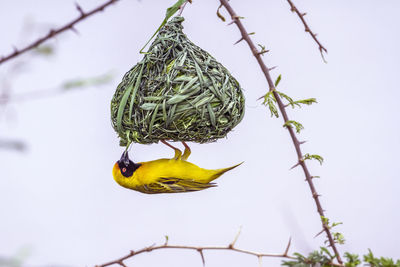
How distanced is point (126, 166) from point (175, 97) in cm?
31

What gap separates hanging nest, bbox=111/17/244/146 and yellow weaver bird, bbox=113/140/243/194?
96mm

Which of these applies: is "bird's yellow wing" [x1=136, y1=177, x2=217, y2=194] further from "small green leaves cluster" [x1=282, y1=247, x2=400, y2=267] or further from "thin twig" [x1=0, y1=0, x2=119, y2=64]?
"thin twig" [x1=0, y1=0, x2=119, y2=64]

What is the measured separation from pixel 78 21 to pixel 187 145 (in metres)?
1.07

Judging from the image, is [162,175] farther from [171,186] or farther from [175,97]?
[175,97]

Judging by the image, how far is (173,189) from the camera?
1477 millimetres

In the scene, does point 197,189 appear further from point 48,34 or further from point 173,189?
point 48,34

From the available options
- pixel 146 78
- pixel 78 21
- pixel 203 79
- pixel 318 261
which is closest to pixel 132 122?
pixel 146 78

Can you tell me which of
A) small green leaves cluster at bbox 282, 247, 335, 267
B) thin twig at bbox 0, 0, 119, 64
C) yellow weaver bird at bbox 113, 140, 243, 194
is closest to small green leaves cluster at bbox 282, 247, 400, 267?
small green leaves cluster at bbox 282, 247, 335, 267

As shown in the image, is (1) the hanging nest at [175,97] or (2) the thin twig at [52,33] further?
(1) the hanging nest at [175,97]

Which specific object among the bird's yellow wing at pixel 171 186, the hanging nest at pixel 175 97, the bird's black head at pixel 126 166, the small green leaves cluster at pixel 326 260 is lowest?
the small green leaves cluster at pixel 326 260

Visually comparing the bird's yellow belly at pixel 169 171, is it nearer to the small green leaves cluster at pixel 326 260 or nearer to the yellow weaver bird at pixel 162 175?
the yellow weaver bird at pixel 162 175

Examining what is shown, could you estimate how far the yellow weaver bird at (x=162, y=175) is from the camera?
1473 millimetres

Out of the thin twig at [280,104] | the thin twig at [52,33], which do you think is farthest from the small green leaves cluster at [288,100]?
the thin twig at [52,33]

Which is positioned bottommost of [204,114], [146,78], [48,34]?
[48,34]
